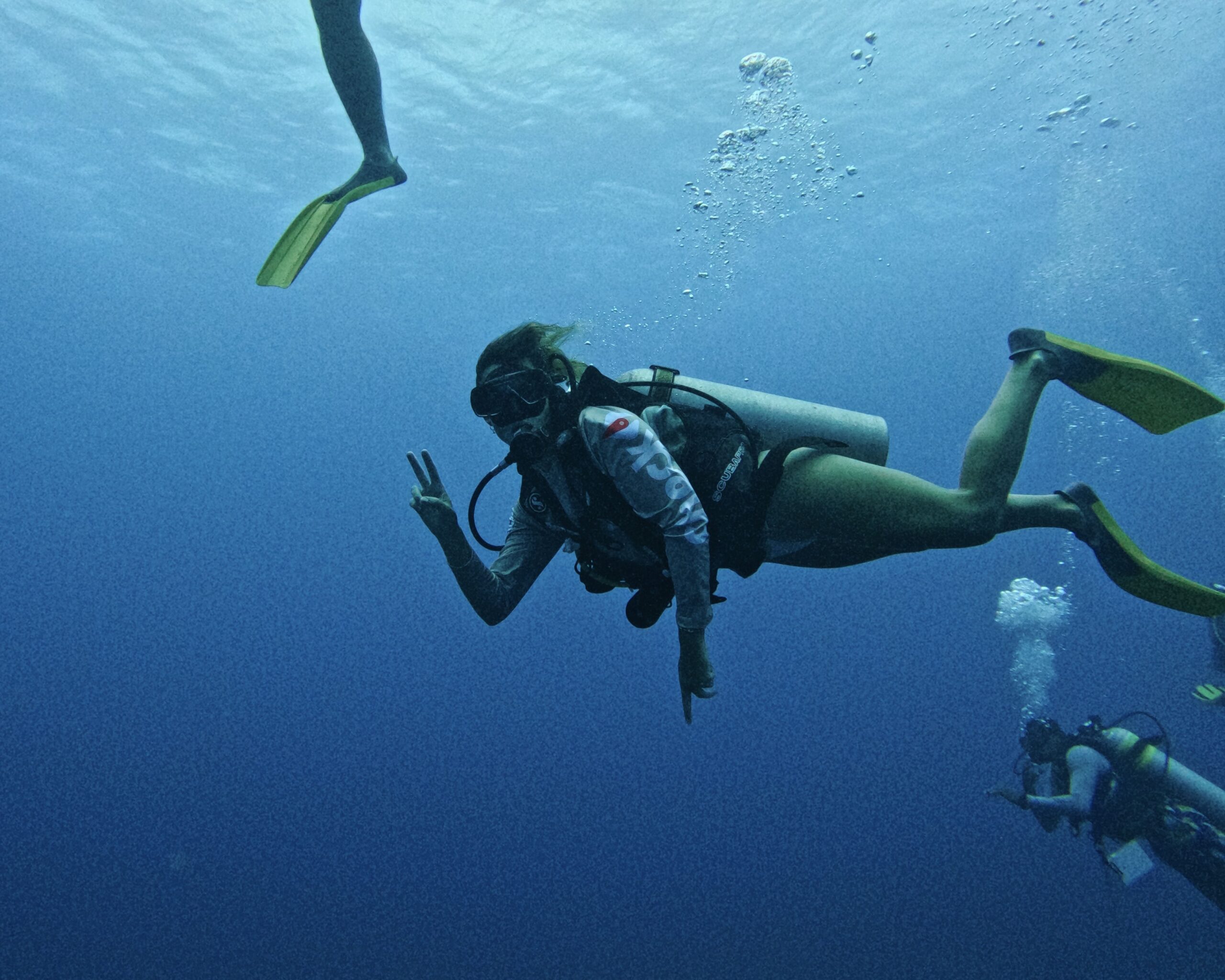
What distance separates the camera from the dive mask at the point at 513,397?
2.86 metres

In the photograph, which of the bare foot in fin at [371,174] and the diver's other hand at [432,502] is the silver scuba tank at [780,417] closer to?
the diver's other hand at [432,502]

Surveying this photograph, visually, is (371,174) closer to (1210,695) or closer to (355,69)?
(355,69)

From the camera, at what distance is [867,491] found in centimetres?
288

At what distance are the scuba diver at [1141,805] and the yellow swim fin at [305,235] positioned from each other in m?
8.42

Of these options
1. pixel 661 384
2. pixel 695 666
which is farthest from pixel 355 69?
pixel 695 666

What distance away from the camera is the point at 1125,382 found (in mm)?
3330

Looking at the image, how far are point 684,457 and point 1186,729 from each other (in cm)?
4017

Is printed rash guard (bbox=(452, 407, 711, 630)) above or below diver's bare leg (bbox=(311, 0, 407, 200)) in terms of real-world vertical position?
below

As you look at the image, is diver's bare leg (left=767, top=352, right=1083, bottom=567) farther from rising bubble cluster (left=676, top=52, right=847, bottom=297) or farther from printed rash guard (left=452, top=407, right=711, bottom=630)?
rising bubble cluster (left=676, top=52, right=847, bottom=297)

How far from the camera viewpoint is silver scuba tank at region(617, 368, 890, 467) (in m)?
3.11

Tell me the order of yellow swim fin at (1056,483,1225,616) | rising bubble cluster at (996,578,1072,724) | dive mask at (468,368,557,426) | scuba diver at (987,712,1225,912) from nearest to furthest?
dive mask at (468,368,557,426), yellow swim fin at (1056,483,1225,616), scuba diver at (987,712,1225,912), rising bubble cluster at (996,578,1072,724)

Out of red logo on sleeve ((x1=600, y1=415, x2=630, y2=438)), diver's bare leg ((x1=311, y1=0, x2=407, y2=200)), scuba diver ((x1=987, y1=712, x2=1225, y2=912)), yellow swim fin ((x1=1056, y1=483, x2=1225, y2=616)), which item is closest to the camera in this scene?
red logo on sleeve ((x1=600, y1=415, x2=630, y2=438))

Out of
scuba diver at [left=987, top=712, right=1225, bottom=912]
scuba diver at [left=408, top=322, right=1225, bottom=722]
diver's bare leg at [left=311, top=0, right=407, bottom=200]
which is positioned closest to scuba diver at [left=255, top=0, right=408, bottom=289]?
diver's bare leg at [left=311, top=0, right=407, bottom=200]

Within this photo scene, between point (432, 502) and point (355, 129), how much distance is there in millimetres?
1840
